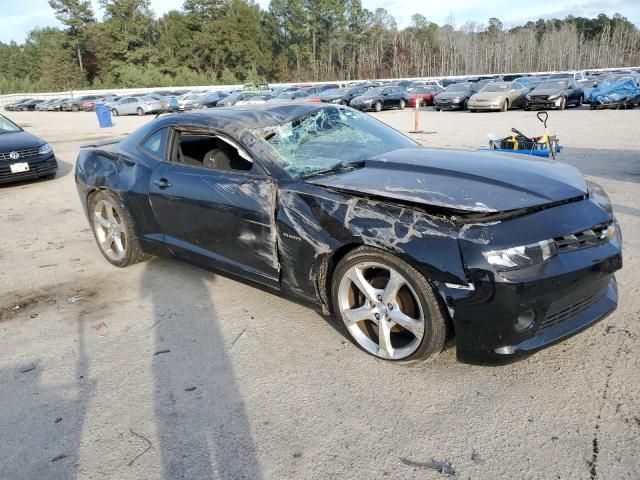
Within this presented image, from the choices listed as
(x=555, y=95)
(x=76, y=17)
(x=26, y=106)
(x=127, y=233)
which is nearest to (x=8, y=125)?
(x=127, y=233)

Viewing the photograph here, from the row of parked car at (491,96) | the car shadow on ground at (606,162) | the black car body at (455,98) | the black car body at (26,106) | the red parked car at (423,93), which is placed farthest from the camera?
the black car body at (26,106)

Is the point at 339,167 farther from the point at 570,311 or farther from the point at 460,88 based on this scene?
the point at 460,88

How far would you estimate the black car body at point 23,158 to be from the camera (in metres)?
9.15

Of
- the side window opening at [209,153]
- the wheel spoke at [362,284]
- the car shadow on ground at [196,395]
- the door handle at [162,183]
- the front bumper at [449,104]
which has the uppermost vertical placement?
the side window opening at [209,153]

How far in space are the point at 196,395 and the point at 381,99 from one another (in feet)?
85.8

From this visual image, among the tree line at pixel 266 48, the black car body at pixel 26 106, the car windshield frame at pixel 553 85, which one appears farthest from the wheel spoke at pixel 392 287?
the tree line at pixel 266 48

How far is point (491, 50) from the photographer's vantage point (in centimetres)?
8500

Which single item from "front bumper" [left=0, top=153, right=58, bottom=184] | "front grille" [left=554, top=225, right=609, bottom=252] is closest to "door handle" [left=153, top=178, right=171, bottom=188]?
"front grille" [left=554, top=225, right=609, bottom=252]

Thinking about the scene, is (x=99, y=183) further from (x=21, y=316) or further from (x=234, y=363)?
(x=234, y=363)

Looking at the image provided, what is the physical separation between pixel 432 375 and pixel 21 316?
10.7 feet

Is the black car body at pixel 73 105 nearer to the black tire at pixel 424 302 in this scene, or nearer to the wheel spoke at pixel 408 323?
the black tire at pixel 424 302

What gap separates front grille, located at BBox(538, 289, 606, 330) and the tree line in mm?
78140

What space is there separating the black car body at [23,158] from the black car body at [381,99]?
18.7 m

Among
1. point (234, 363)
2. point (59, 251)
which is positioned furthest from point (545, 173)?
point (59, 251)
